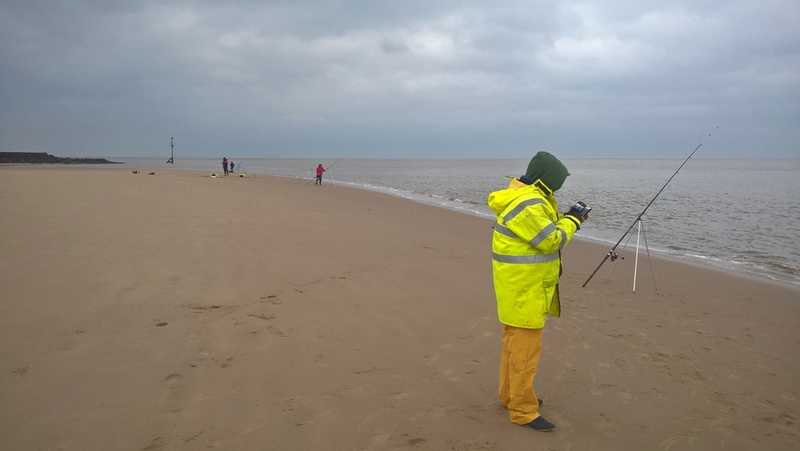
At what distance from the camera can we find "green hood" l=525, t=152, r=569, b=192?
3250mm

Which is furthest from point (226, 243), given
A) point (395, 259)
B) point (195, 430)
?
point (195, 430)

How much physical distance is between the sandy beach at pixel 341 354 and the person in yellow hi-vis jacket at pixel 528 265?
0.40m

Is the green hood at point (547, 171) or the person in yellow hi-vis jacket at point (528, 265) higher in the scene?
the green hood at point (547, 171)

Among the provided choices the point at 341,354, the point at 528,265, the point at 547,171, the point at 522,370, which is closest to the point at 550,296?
the point at 528,265

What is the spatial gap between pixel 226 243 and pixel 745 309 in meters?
8.55

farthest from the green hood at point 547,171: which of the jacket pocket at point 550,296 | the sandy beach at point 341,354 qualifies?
the sandy beach at point 341,354

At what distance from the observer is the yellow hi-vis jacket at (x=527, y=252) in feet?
9.93

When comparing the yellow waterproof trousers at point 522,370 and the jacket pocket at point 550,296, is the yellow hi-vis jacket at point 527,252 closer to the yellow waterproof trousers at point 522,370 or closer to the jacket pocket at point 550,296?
the jacket pocket at point 550,296

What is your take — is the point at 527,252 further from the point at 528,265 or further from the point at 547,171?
the point at 547,171

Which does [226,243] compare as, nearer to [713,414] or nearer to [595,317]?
[595,317]

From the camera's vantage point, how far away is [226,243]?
27.7 ft

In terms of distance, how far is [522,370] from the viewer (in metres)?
3.20

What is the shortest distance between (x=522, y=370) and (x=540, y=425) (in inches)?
16.6

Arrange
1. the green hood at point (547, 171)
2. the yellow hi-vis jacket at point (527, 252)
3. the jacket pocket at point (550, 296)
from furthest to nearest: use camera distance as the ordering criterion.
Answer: the green hood at point (547, 171)
the jacket pocket at point (550, 296)
the yellow hi-vis jacket at point (527, 252)
